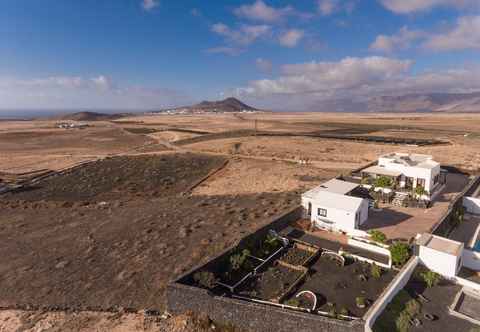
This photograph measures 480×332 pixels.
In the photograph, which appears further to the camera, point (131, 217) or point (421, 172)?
point (131, 217)

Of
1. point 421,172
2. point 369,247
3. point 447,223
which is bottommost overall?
point 369,247

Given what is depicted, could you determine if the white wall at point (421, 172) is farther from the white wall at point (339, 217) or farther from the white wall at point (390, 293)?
the white wall at point (390, 293)

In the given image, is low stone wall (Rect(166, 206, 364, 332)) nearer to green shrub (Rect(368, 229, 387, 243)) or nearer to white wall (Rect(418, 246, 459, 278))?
white wall (Rect(418, 246, 459, 278))

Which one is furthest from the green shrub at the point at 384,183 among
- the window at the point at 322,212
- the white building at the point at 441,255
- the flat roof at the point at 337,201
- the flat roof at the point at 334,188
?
the white building at the point at 441,255

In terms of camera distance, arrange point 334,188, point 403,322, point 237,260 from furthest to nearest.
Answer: point 334,188, point 237,260, point 403,322

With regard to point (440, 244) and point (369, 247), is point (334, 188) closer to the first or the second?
point (369, 247)

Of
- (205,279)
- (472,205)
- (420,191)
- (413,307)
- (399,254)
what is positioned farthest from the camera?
(420,191)

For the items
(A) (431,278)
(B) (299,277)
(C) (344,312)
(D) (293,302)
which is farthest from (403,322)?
A: (B) (299,277)

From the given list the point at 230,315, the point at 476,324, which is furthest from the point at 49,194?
the point at 476,324
